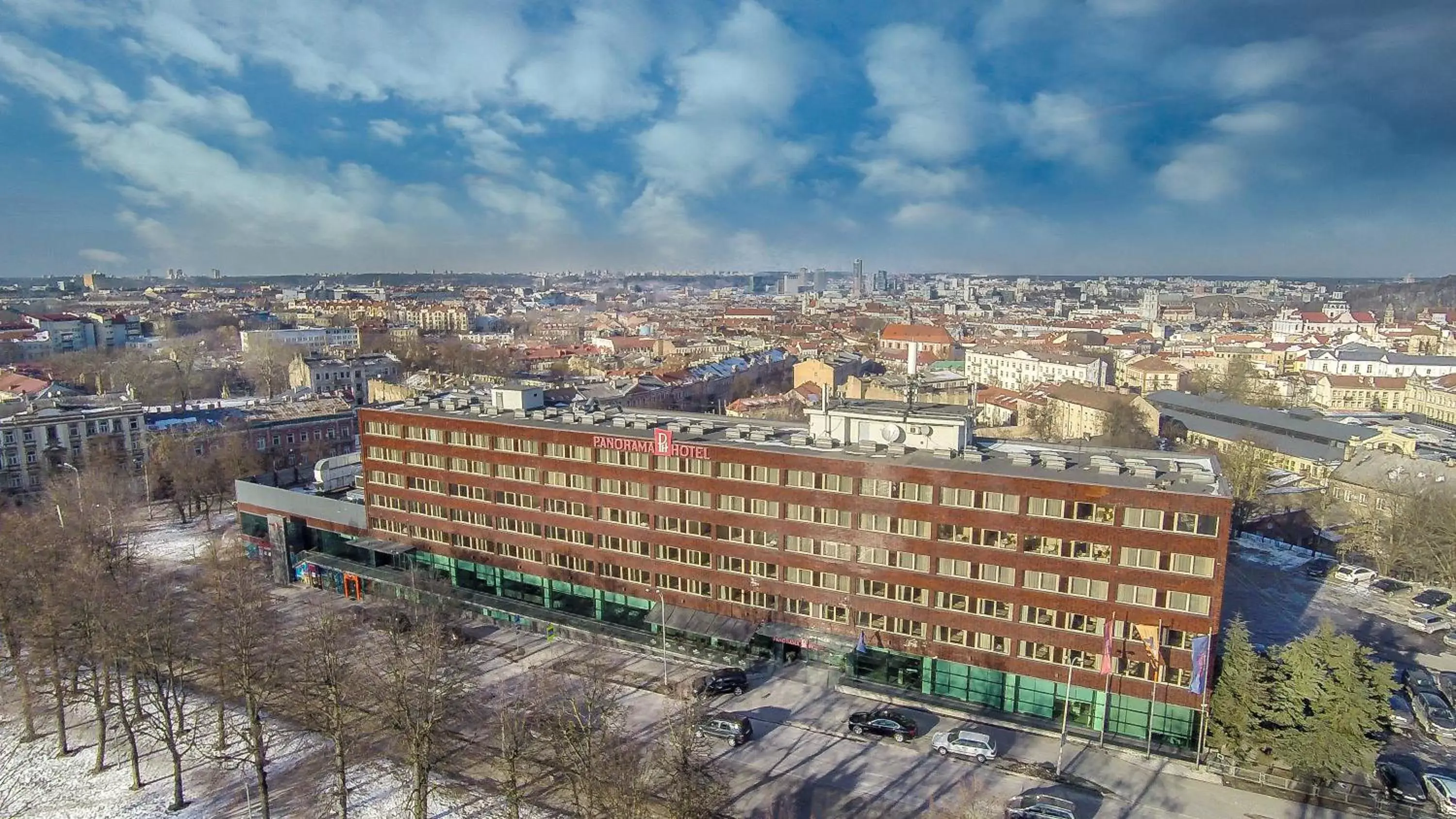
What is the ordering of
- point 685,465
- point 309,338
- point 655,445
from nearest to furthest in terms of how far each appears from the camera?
point 685,465
point 655,445
point 309,338

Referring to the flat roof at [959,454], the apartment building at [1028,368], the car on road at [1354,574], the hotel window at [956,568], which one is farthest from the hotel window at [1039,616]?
the apartment building at [1028,368]

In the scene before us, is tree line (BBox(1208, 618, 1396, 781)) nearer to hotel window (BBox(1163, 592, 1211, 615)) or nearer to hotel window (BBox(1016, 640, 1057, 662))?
hotel window (BBox(1163, 592, 1211, 615))

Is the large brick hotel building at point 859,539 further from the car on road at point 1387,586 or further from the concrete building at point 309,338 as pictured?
the concrete building at point 309,338

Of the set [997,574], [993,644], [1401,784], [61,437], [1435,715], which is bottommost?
[1435,715]

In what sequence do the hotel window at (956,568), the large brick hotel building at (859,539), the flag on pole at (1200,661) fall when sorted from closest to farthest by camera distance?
the flag on pole at (1200,661) < the large brick hotel building at (859,539) < the hotel window at (956,568)

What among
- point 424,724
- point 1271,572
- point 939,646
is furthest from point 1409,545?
point 424,724

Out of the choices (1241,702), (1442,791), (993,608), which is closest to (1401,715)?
(1442,791)

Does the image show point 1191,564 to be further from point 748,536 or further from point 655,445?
point 655,445
